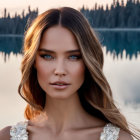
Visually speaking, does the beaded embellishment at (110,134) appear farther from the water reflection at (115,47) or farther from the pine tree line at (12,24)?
the pine tree line at (12,24)

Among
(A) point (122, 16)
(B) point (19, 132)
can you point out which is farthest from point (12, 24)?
(B) point (19, 132)

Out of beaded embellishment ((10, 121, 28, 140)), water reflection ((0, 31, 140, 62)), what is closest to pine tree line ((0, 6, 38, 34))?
water reflection ((0, 31, 140, 62))

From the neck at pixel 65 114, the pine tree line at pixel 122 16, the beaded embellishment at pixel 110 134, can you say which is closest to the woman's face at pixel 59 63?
the neck at pixel 65 114

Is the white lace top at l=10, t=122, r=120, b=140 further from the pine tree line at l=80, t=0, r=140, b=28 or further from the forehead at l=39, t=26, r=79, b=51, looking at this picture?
the pine tree line at l=80, t=0, r=140, b=28

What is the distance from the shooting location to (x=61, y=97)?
8.91ft

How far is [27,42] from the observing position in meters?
2.89

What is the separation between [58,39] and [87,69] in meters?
0.26

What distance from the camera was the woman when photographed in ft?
8.82

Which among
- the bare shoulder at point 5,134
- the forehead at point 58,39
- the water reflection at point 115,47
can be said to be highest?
the forehead at point 58,39

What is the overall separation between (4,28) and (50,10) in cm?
4830

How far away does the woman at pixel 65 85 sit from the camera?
2.69 meters

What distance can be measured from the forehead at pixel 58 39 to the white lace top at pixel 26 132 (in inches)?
20.7

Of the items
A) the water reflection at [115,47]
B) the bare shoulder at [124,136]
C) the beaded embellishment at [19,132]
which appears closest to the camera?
the bare shoulder at [124,136]

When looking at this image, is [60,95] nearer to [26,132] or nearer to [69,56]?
[69,56]
